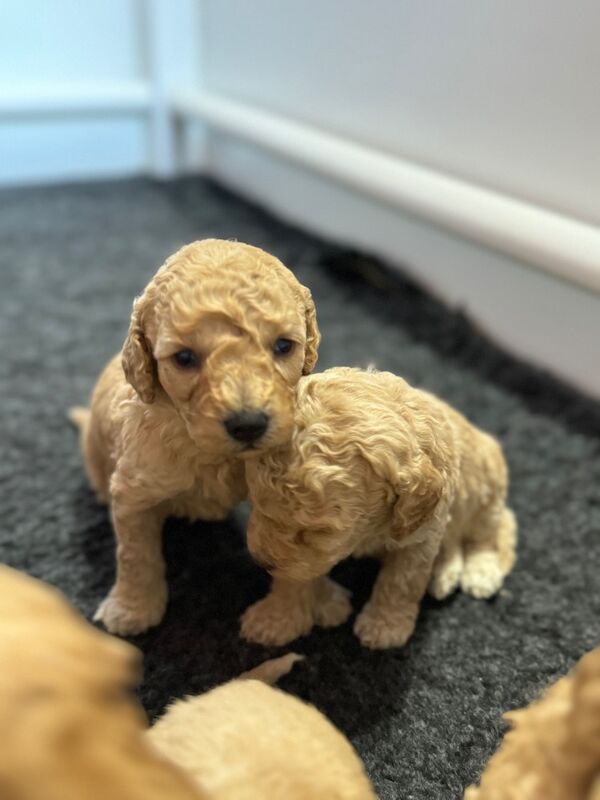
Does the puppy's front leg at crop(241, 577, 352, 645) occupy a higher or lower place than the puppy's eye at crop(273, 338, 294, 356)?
lower

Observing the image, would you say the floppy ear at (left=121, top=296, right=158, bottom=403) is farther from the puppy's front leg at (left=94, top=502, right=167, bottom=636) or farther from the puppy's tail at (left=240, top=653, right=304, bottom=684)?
the puppy's tail at (left=240, top=653, right=304, bottom=684)

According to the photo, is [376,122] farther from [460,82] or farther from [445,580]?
[445,580]

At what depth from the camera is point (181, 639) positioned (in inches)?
51.9

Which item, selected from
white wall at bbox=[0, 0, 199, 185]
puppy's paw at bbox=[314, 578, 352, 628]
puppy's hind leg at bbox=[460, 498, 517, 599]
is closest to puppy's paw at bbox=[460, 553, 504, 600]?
puppy's hind leg at bbox=[460, 498, 517, 599]

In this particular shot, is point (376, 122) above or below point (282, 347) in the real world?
below

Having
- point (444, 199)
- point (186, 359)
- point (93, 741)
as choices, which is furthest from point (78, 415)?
point (93, 741)

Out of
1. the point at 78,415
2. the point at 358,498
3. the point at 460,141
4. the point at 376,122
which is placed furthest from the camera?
the point at 376,122

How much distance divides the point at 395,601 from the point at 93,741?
0.81 m

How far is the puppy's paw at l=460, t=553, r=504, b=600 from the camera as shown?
1.43m

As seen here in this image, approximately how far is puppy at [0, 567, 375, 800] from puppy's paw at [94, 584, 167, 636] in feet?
1.56

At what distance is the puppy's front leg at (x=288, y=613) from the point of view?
130 cm

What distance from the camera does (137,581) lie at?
132cm

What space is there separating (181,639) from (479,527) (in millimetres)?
586

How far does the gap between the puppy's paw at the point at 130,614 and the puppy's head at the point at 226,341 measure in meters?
0.41
